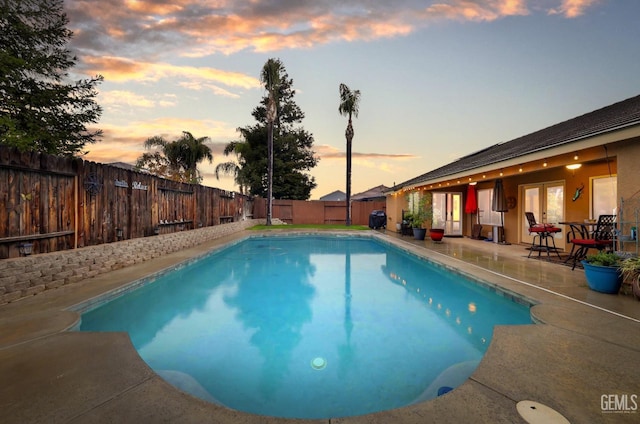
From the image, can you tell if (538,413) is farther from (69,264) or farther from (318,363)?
(69,264)

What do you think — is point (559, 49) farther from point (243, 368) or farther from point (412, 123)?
point (243, 368)

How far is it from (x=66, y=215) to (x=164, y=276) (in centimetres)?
199

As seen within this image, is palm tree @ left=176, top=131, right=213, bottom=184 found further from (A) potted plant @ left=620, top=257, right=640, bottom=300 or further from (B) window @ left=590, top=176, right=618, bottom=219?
(A) potted plant @ left=620, top=257, right=640, bottom=300

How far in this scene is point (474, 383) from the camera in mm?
2037

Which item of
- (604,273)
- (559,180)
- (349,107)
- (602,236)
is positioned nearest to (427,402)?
(604,273)

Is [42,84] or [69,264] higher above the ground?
[42,84]

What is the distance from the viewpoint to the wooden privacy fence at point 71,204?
4.15 m

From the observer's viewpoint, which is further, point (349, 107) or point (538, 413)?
point (349, 107)

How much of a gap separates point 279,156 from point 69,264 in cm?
2155

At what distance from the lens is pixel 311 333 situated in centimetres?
415

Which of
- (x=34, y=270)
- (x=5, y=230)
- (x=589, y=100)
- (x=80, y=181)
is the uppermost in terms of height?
(x=589, y=100)

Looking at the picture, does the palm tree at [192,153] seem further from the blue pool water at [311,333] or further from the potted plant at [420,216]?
the blue pool water at [311,333]

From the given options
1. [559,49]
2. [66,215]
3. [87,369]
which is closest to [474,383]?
[87,369]

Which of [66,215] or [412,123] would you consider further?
[412,123]
